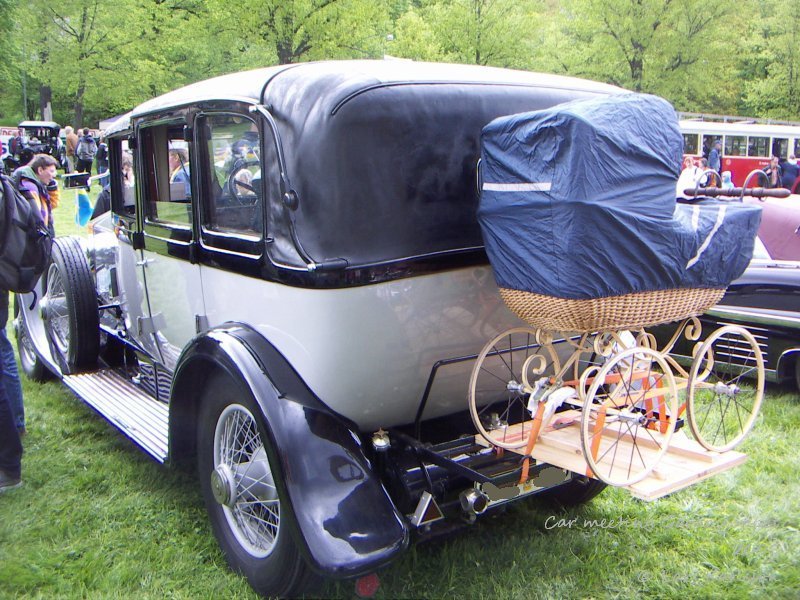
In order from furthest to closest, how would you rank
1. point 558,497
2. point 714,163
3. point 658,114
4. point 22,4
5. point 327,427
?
point 22,4 < point 714,163 < point 558,497 < point 327,427 < point 658,114

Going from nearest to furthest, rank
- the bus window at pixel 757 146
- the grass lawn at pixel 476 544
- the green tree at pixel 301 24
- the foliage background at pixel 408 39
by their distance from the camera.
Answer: the grass lawn at pixel 476 544 → the green tree at pixel 301 24 → the foliage background at pixel 408 39 → the bus window at pixel 757 146

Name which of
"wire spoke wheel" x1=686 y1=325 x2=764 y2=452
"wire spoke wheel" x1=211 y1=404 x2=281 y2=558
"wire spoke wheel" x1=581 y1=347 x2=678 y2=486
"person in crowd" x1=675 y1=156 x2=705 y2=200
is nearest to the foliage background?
"person in crowd" x1=675 y1=156 x2=705 y2=200

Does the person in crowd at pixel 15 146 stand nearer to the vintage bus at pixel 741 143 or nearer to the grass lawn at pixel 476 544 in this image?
the grass lawn at pixel 476 544

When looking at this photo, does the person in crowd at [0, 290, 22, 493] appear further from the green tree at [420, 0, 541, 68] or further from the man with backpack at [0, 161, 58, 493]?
the green tree at [420, 0, 541, 68]

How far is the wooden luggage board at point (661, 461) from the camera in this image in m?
2.48

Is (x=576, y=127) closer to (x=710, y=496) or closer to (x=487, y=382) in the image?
(x=487, y=382)

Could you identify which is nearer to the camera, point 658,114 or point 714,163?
point 658,114

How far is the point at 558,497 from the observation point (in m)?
3.90

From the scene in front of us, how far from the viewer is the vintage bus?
24.5 m

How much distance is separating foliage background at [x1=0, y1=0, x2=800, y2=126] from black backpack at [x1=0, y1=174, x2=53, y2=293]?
52.9ft

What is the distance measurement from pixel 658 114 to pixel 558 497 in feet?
6.97

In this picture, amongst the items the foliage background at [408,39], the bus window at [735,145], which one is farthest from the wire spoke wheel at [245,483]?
the bus window at [735,145]

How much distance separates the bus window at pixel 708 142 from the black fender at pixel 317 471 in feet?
83.8

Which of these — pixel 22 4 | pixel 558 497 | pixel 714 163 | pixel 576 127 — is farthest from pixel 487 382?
pixel 22 4
